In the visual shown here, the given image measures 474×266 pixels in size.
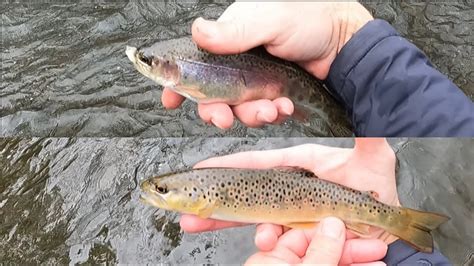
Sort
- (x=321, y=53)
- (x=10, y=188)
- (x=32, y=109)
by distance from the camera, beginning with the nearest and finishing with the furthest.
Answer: (x=321, y=53) < (x=10, y=188) < (x=32, y=109)

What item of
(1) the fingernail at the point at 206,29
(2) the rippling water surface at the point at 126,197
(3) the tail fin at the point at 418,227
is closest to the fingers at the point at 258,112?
(1) the fingernail at the point at 206,29

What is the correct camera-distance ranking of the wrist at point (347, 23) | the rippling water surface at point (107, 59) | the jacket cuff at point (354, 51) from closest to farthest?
1. the jacket cuff at point (354, 51)
2. the wrist at point (347, 23)
3. the rippling water surface at point (107, 59)

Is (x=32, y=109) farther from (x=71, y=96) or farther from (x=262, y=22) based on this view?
(x=262, y=22)

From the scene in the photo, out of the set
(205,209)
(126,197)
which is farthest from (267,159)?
(126,197)

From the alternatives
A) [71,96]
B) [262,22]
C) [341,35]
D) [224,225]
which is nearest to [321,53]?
[341,35]

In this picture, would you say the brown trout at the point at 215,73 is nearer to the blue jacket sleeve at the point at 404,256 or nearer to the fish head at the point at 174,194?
the fish head at the point at 174,194

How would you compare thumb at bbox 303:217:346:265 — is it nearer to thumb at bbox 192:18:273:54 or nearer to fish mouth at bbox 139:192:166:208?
fish mouth at bbox 139:192:166:208

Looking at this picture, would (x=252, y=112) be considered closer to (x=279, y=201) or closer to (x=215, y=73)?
(x=215, y=73)
